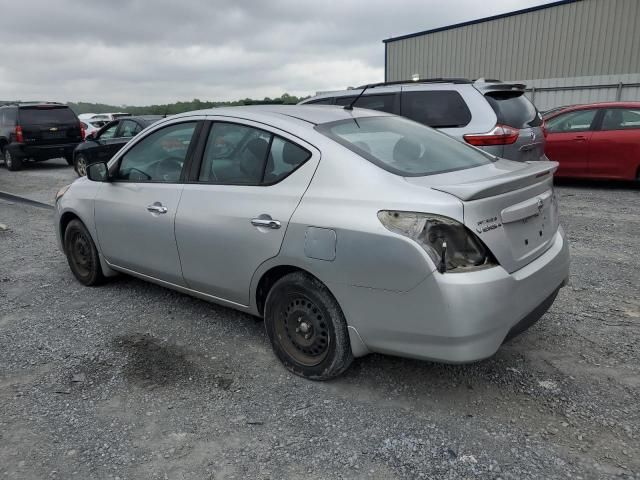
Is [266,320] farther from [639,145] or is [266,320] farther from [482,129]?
[639,145]

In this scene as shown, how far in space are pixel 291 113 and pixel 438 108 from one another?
394 centimetres

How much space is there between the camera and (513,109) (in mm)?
6934

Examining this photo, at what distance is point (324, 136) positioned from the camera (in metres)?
3.05

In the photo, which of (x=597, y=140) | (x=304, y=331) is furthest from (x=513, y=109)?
(x=304, y=331)

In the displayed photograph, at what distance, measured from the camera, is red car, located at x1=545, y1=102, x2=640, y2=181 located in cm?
831

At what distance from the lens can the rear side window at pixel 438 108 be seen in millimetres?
6766

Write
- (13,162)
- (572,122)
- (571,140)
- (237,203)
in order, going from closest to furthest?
1. (237,203)
2. (571,140)
3. (572,122)
4. (13,162)

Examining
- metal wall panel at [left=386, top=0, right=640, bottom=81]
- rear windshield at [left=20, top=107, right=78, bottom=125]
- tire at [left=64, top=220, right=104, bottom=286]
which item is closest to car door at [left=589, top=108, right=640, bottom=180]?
tire at [left=64, top=220, right=104, bottom=286]

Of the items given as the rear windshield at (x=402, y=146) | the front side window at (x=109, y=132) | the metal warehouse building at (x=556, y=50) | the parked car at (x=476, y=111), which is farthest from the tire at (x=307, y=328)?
the metal warehouse building at (x=556, y=50)

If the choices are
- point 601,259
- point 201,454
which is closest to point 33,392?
point 201,454

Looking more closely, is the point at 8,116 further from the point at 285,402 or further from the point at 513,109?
the point at 285,402

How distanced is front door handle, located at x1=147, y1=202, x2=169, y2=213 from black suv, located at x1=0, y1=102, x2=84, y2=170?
1293 centimetres

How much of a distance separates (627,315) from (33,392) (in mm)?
4011

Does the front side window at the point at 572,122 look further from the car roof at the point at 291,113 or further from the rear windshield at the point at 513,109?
the car roof at the point at 291,113
